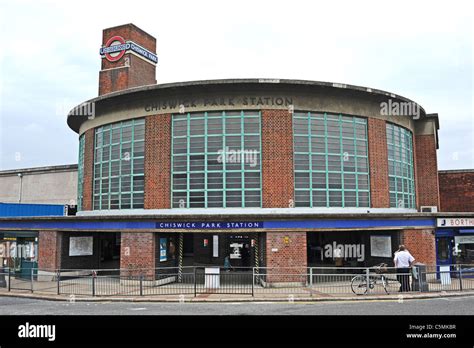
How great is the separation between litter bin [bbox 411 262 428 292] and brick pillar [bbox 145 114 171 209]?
11.7 metres

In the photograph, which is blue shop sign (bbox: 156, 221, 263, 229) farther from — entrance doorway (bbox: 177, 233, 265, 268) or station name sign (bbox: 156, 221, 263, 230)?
entrance doorway (bbox: 177, 233, 265, 268)

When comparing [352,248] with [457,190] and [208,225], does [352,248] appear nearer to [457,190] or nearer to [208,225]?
[208,225]

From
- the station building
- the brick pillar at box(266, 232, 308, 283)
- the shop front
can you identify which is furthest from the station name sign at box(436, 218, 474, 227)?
the brick pillar at box(266, 232, 308, 283)

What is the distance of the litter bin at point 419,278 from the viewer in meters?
16.3

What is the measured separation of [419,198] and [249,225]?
15.5 meters

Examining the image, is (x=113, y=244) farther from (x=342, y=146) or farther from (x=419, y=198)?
(x=419, y=198)

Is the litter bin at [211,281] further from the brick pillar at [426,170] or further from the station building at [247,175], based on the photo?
the brick pillar at [426,170]

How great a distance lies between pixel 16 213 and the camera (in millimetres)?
32469

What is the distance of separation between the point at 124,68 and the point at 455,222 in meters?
23.1

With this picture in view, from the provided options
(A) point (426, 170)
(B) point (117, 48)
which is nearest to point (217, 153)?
(B) point (117, 48)

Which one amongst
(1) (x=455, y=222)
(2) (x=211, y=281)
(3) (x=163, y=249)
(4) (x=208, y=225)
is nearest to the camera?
(2) (x=211, y=281)

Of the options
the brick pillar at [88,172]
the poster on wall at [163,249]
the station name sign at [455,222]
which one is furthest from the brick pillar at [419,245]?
the brick pillar at [88,172]

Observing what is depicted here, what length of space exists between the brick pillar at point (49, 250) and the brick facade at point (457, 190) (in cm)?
2719

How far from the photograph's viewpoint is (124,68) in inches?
1197
